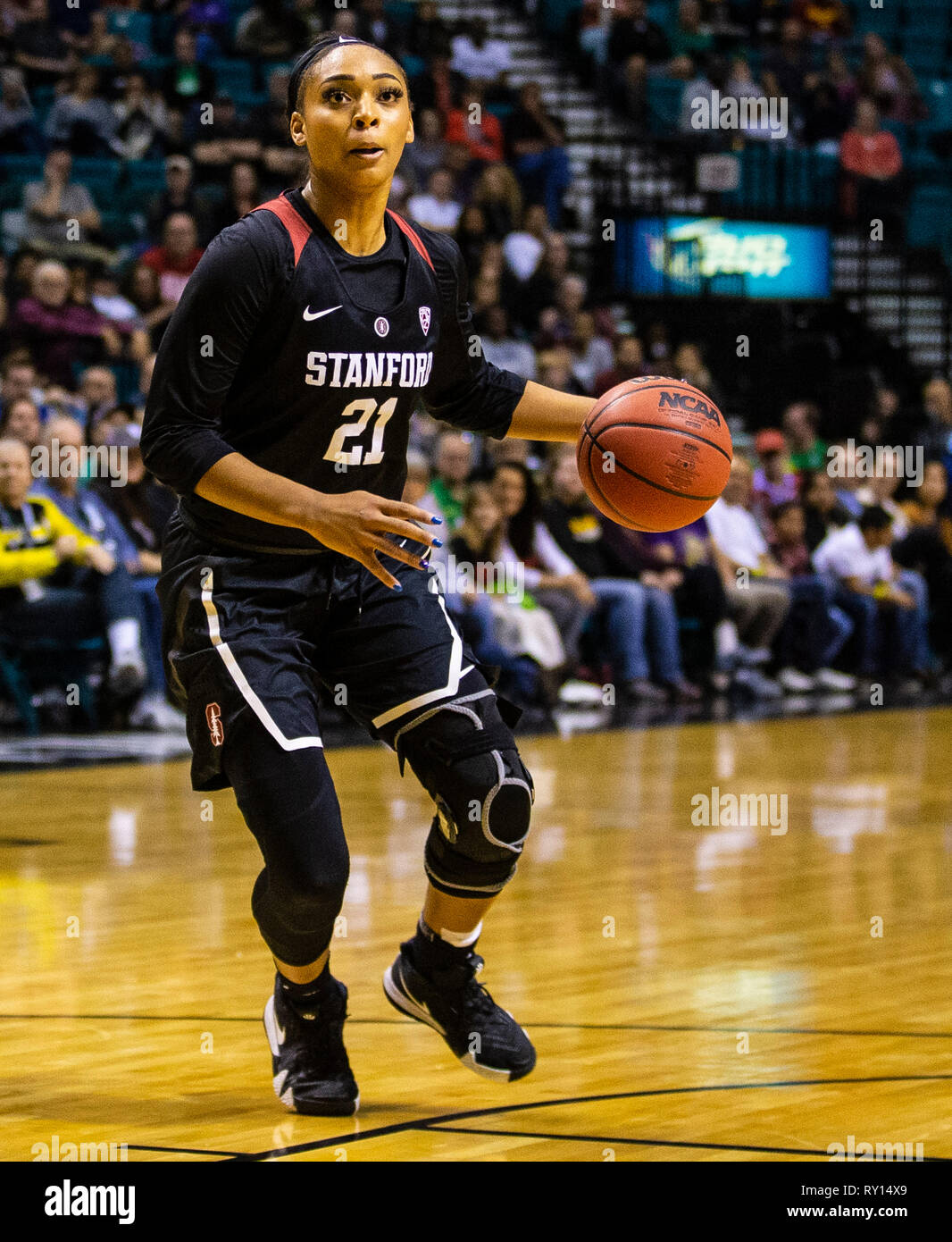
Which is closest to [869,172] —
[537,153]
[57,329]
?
[537,153]

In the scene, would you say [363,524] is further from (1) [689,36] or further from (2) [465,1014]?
(1) [689,36]

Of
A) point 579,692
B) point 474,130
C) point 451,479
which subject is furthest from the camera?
point 474,130

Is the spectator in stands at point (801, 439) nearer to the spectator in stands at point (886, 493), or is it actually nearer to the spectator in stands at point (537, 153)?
the spectator in stands at point (886, 493)

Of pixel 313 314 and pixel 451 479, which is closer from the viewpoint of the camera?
pixel 313 314

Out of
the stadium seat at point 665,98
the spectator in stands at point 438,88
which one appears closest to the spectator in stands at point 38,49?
the spectator in stands at point 438,88

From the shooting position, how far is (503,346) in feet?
42.0

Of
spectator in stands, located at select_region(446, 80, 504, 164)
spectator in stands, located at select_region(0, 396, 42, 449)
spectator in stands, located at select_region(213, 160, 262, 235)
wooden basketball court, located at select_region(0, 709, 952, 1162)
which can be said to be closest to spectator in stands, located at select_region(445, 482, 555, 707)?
wooden basketball court, located at select_region(0, 709, 952, 1162)

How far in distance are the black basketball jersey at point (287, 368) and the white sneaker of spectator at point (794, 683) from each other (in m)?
9.04

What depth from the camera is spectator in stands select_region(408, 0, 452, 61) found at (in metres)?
15.1

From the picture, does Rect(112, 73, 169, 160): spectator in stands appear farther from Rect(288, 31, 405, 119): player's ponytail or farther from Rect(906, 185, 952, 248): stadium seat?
Rect(288, 31, 405, 119): player's ponytail

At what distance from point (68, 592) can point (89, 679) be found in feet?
2.15

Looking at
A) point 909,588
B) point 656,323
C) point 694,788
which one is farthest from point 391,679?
point 656,323

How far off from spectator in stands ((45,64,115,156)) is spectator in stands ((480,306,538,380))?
9.03ft

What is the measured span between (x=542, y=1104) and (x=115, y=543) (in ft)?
21.5
